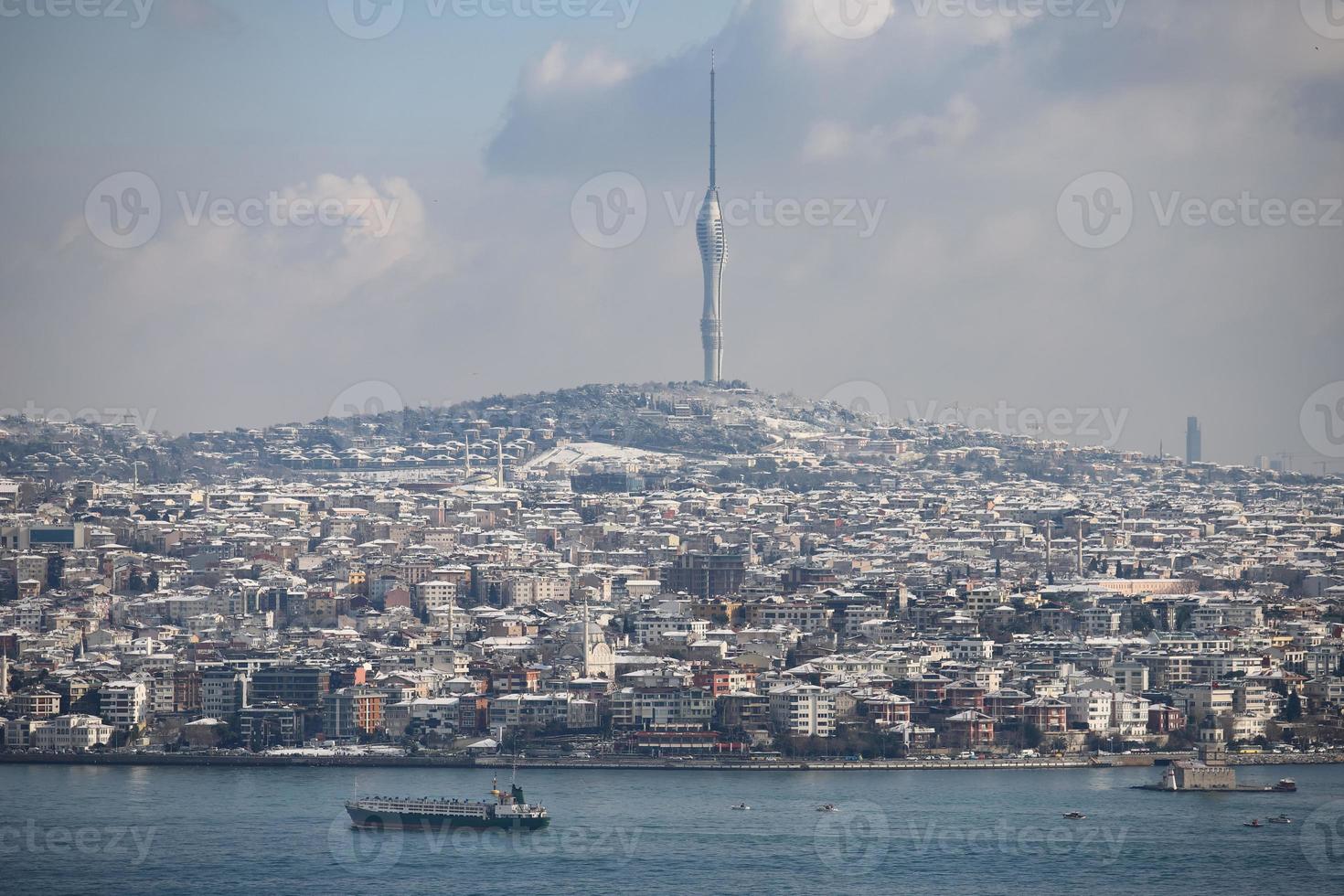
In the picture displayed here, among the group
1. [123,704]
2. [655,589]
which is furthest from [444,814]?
[655,589]

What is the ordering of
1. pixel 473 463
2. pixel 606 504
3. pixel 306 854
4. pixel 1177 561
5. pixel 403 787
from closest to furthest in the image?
pixel 306 854
pixel 403 787
pixel 1177 561
pixel 606 504
pixel 473 463

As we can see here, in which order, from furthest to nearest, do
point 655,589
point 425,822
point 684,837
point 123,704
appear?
1. point 655,589
2. point 123,704
3. point 425,822
4. point 684,837

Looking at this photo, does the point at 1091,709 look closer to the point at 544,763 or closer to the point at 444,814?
the point at 544,763

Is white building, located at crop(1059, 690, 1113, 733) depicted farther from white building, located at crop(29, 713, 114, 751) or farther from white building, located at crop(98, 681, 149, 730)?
white building, located at crop(29, 713, 114, 751)

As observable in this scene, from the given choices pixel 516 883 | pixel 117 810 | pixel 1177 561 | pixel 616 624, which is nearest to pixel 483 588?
pixel 616 624

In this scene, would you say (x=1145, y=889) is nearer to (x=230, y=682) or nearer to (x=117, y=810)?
(x=117, y=810)

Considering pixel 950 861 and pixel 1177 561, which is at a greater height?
pixel 1177 561
